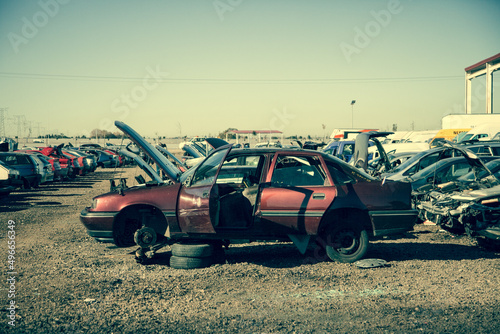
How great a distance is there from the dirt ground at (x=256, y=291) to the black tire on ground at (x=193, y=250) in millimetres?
218

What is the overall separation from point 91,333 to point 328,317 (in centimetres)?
221

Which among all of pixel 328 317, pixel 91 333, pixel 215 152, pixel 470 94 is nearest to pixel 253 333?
pixel 328 317

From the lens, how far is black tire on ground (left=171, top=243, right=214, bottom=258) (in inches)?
257

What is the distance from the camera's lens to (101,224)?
677 centimetres

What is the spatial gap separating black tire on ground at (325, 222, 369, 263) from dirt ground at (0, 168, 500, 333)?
180mm

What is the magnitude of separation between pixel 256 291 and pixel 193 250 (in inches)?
53.2

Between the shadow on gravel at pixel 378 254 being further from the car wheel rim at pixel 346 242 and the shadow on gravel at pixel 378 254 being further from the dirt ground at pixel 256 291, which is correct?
the car wheel rim at pixel 346 242

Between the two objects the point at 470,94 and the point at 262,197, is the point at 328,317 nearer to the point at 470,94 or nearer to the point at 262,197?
the point at 262,197

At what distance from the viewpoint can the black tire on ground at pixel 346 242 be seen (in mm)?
6703

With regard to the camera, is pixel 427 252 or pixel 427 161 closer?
pixel 427 252

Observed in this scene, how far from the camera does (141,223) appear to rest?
7.01 m

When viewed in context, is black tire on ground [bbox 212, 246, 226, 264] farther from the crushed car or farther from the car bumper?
the crushed car

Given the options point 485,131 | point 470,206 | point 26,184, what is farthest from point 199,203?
point 485,131

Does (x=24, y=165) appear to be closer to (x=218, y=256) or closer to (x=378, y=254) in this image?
(x=218, y=256)
